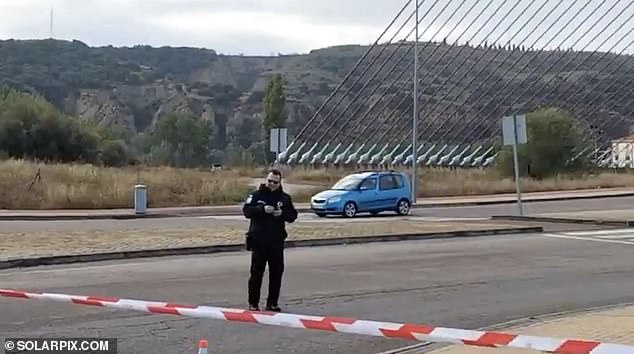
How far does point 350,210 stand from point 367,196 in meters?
0.87

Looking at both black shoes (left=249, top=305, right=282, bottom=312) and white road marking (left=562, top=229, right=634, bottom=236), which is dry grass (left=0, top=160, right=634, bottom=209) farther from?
black shoes (left=249, top=305, right=282, bottom=312)

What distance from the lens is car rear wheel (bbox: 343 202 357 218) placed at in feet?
114

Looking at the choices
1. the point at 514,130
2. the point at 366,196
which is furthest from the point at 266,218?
the point at 366,196

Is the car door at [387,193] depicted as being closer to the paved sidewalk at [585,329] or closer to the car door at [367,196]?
the car door at [367,196]

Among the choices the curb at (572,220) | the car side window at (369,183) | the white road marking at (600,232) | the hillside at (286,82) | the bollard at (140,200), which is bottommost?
the white road marking at (600,232)

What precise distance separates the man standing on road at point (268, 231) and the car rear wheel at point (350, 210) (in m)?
22.8

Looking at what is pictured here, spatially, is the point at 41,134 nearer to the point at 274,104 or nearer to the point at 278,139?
the point at 274,104

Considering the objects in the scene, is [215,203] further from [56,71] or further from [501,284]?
[56,71]

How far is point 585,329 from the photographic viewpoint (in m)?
10.8

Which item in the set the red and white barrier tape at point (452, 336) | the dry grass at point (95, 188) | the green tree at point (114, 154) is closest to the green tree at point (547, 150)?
the green tree at point (114, 154)

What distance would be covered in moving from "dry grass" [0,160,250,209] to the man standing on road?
92.5ft

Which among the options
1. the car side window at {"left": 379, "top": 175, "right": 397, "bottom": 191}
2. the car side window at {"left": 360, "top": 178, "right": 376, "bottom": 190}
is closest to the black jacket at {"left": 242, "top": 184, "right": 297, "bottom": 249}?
the car side window at {"left": 360, "top": 178, "right": 376, "bottom": 190}

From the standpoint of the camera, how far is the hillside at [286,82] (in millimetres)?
105938

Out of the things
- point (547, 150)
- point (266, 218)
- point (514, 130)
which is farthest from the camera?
point (547, 150)
